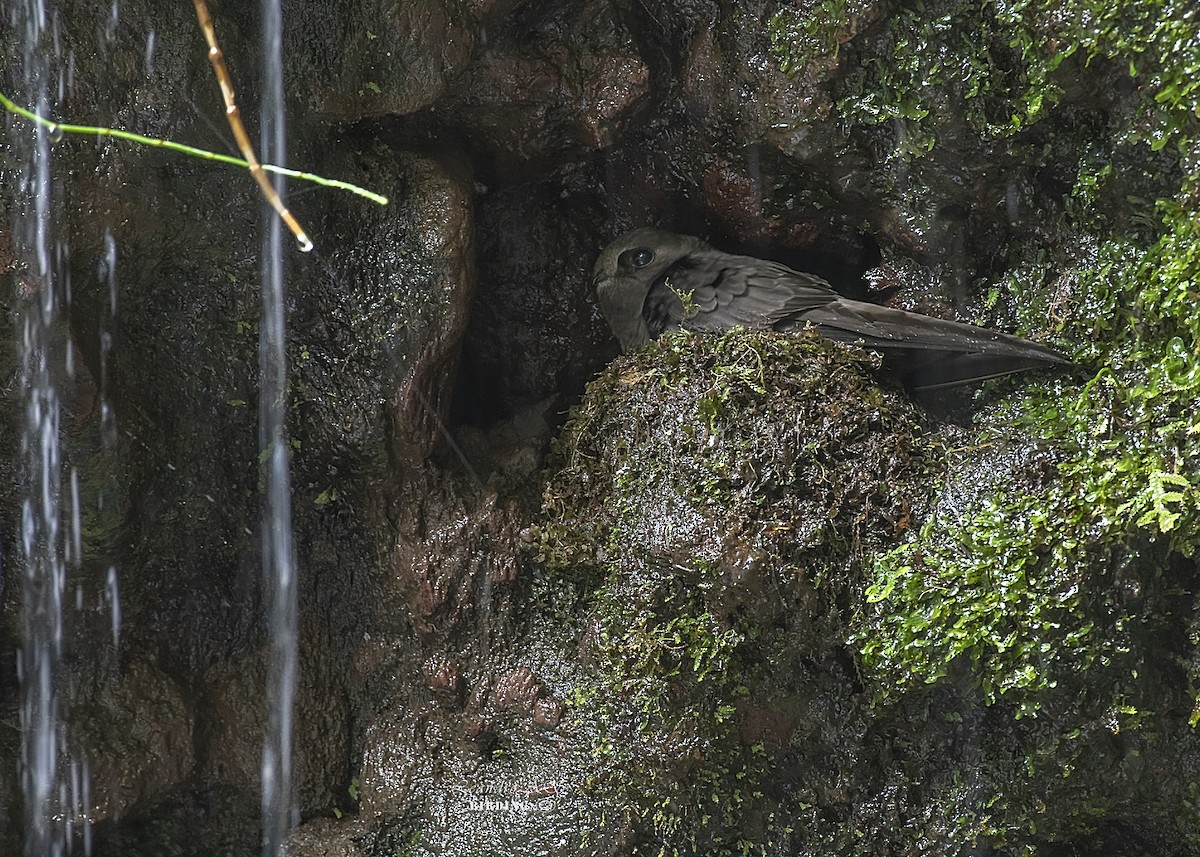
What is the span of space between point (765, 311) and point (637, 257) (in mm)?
620

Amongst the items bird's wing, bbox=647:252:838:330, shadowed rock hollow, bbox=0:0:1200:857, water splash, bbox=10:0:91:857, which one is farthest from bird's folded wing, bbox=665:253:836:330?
water splash, bbox=10:0:91:857

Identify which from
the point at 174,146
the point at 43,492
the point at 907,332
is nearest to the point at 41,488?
the point at 43,492

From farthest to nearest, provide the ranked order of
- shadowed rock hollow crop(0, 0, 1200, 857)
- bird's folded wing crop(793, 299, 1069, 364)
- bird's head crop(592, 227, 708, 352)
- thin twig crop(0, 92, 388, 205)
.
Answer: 1. bird's head crop(592, 227, 708, 352)
2. bird's folded wing crop(793, 299, 1069, 364)
3. shadowed rock hollow crop(0, 0, 1200, 857)
4. thin twig crop(0, 92, 388, 205)

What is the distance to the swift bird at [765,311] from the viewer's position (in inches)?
135

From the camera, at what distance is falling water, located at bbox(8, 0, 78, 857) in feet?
10.3

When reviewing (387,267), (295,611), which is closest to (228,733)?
(295,611)

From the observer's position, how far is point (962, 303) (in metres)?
3.66

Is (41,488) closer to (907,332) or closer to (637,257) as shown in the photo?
(637,257)

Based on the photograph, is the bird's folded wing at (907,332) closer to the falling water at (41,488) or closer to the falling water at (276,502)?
the falling water at (276,502)

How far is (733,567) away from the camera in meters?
3.09

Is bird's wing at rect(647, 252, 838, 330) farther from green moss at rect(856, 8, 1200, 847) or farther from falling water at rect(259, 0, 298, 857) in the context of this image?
falling water at rect(259, 0, 298, 857)

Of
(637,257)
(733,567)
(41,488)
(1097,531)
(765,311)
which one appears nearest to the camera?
(1097,531)

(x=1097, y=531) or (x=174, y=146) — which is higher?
(x=174, y=146)

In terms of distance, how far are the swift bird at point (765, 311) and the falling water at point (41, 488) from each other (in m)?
2.01
